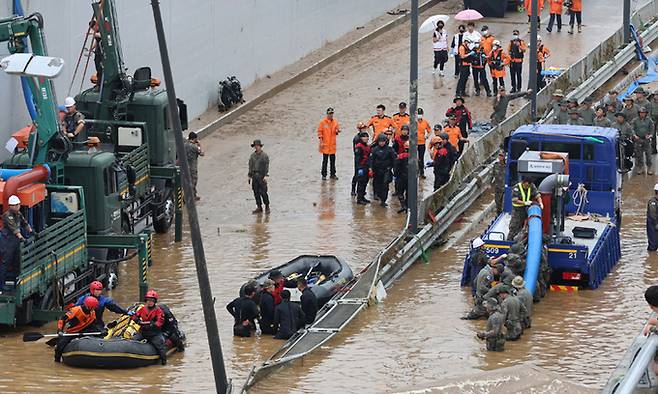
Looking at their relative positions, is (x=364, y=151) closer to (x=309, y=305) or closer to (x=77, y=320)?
(x=309, y=305)

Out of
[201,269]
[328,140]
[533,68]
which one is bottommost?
[328,140]

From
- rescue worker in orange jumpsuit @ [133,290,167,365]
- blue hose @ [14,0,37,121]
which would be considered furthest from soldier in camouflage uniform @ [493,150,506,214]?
rescue worker in orange jumpsuit @ [133,290,167,365]

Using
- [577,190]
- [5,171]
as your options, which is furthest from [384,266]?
[5,171]

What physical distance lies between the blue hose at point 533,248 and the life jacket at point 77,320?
22.4ft

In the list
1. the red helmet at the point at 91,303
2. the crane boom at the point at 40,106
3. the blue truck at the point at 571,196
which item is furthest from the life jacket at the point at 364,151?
A: the red helmet at the point at 91,303

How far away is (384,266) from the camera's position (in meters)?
27.1

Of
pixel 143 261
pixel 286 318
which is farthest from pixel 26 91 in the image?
pixel 286 318

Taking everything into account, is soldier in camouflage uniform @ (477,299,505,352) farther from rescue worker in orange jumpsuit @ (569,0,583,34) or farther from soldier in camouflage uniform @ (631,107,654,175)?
rescue worker in orange jumpsuit @ (569,0,583,34)

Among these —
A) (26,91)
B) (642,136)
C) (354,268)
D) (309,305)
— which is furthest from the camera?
(642,136)

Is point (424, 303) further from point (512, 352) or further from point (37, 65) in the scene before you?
point (37, 65)

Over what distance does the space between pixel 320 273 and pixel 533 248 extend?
3.58 metres

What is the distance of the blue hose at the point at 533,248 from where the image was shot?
25.1 meters

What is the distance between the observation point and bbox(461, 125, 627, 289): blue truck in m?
26.4

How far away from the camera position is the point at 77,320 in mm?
22516
